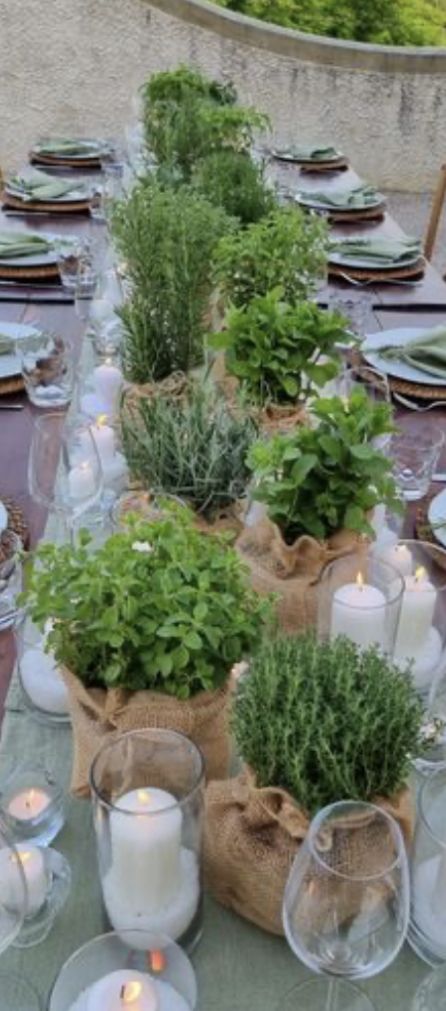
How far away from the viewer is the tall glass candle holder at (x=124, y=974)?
2.34 ft

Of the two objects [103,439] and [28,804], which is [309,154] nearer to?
[103,439]

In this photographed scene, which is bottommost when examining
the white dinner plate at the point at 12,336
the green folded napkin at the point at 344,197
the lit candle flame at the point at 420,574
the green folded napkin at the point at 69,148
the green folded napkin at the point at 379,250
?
the green folded napkin at the point at 69,148

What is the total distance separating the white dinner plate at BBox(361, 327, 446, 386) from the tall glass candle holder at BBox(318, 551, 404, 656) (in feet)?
2.74

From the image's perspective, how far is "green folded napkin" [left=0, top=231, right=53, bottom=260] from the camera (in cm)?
239

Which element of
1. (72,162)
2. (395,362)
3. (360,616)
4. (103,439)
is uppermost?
(360,616)

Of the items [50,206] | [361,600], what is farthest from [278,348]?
[50,206]

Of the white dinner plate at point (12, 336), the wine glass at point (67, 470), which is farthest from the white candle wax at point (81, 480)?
the white dinner plate at point (12, 336)

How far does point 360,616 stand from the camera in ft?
3.25

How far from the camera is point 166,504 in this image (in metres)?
1.04

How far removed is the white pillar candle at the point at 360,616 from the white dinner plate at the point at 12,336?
95 centimetres

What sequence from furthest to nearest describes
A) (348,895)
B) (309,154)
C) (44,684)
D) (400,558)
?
(309,154), (400,558), (44,684), (348,895)

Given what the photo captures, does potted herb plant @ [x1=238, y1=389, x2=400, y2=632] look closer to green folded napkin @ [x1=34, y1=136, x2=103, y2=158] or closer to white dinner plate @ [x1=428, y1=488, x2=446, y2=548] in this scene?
white dinner plate @ [x1=428, y1=488, x2=446, y2=548]

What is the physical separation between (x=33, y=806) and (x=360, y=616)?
338 mm

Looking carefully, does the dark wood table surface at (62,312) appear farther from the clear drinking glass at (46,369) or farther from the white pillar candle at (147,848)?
the white pillar candle at (147,848)
